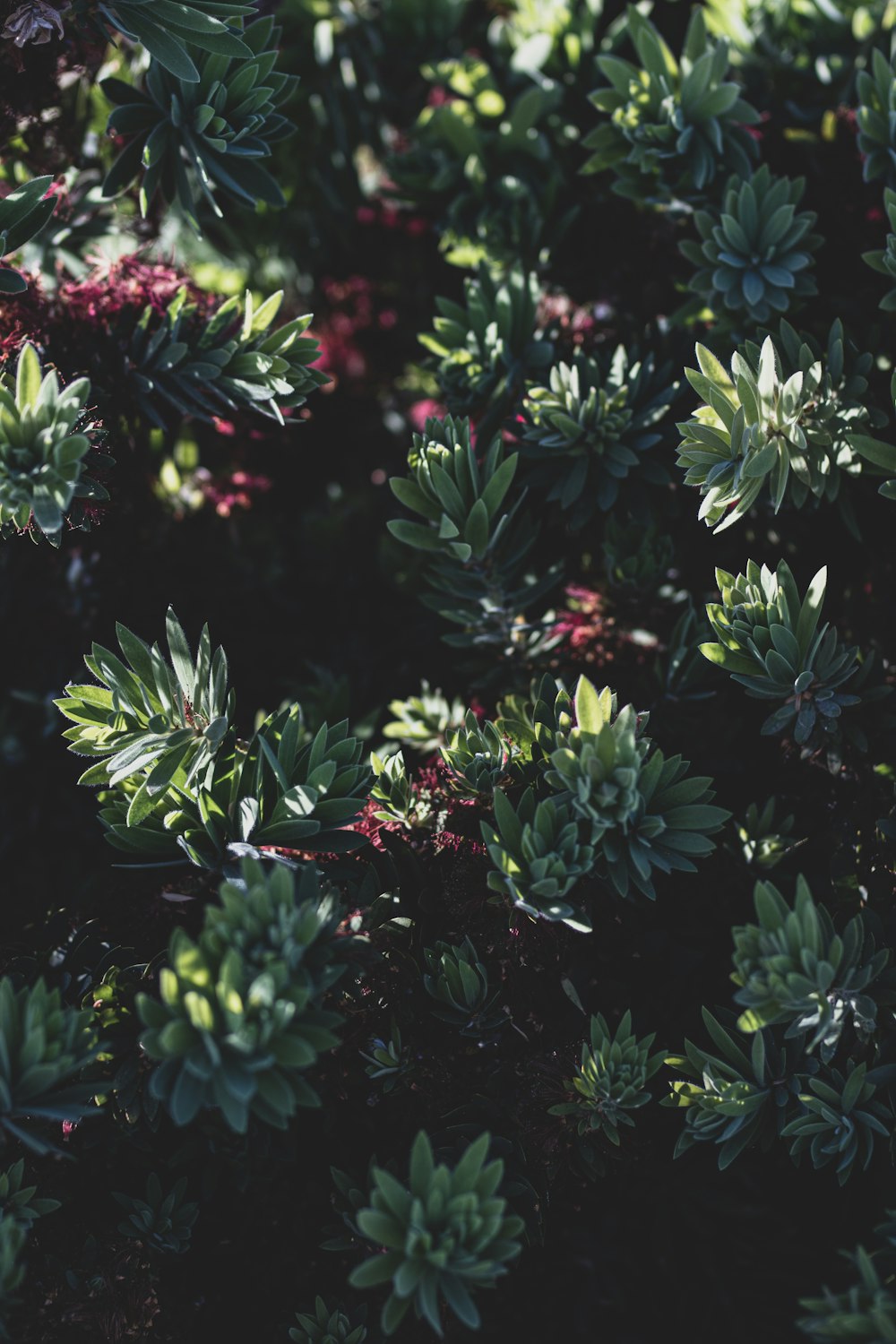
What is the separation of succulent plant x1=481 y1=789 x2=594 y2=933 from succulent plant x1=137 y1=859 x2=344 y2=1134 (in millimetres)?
235

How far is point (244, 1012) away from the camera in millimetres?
1051

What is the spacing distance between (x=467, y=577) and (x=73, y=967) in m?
0.80

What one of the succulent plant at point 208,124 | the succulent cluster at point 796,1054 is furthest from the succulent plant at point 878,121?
the succulent cluster at point 796,1054

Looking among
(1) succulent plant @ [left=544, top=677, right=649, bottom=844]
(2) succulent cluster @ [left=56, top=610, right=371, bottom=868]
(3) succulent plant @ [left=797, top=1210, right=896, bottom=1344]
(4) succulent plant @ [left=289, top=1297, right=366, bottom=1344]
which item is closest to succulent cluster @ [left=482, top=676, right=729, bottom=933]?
(1) succulent plant @ [left=544, top=677, right=649, bottom=844]

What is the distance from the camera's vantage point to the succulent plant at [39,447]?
1205 millimetres

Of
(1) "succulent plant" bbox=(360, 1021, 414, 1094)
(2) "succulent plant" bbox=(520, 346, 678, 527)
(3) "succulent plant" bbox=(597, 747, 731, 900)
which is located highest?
(2) "succulent plant" bbox=(520, 346, 678, 527)

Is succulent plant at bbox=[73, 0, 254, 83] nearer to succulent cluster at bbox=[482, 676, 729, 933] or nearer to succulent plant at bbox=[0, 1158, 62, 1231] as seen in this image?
succulent cluster at bbox=[482, 676, 729, 933]

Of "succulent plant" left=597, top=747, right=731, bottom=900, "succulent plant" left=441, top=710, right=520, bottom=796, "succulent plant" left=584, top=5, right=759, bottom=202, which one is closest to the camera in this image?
"succulent plant" left=597, top=747, right=731, bottom=900

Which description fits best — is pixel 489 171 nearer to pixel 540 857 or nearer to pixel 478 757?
Answer: pixel 478 757

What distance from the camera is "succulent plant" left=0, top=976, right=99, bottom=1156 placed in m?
1.09

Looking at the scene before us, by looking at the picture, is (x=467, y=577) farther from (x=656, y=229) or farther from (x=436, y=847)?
(x=656, y=229)

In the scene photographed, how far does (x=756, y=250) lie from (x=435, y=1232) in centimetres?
144

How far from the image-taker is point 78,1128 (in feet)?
4.50

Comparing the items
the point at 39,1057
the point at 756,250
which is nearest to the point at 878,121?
the point at 756,250
